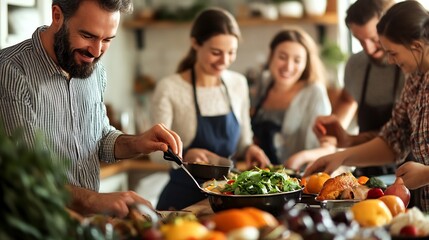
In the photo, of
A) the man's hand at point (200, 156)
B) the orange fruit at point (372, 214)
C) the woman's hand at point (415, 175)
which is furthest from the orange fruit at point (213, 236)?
the man's hand at point (200, 156)

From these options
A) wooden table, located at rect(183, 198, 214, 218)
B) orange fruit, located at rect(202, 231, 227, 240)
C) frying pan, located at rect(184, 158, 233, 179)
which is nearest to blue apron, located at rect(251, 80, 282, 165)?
wooden table, located at rect(183, 198, 214, 218)

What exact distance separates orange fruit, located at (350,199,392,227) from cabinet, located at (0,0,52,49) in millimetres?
2281

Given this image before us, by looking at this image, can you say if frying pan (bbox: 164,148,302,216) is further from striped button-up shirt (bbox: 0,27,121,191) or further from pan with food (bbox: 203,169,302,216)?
striped button-up shirt (bbox: 0,27,121,191)

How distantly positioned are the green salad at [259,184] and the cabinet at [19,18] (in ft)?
5.71

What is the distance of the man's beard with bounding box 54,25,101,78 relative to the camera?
2.62 meters

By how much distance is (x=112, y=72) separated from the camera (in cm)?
629

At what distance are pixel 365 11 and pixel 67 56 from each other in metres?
1.64

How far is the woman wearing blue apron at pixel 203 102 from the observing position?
12.7 ft

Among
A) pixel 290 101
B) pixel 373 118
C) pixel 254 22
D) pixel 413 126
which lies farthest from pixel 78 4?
pixel 254 22

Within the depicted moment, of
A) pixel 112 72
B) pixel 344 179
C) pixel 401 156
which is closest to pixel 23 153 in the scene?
pixel 344 179

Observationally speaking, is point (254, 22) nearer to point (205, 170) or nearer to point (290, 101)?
point (290, 101)

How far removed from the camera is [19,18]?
12.9 ft

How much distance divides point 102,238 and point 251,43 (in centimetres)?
502

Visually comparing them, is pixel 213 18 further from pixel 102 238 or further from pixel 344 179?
pixel 102 238
